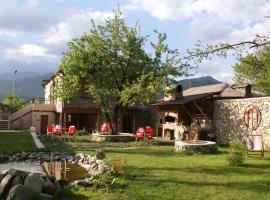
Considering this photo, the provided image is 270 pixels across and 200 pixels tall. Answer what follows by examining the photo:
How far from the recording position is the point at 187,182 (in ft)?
39.8

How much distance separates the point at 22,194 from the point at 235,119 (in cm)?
1790

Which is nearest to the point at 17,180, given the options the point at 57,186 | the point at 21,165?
the point at 57,186

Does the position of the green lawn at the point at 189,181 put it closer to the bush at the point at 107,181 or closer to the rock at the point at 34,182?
the bush at the point at 107,181

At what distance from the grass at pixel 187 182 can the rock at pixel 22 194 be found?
0.86 m

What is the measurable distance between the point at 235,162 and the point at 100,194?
650cm

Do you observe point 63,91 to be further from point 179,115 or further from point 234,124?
point 234,124

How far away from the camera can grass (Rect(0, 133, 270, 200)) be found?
10.6 m

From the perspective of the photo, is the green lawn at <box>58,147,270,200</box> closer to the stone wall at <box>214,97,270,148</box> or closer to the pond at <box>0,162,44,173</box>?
the pond at <box>0,162,44,173</box>

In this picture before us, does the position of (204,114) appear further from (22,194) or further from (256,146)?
(22,194)

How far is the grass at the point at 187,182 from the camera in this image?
10562 millimetres

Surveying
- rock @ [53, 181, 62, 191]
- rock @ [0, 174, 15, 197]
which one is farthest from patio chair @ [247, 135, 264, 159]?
rock @ [0, 174, 15, 197]

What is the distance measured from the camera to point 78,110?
37.9 metres

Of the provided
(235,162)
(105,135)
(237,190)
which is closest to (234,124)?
(105,135)

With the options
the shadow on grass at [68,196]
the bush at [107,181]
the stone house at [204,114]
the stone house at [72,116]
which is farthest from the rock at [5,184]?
the stone house at [72,116]
